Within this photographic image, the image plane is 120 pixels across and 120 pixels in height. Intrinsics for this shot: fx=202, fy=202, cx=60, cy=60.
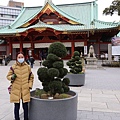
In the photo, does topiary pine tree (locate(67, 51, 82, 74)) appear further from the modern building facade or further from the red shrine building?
the modern building facade

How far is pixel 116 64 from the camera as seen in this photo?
24.4 m

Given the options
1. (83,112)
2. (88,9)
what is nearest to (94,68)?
(88,9)

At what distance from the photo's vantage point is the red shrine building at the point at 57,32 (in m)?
26.0

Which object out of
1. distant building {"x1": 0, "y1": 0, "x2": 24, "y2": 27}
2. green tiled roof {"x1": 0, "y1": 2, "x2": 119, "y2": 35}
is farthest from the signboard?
distant building {"x1": 0, "y1": 0, "x2": 24, "y2": 27}

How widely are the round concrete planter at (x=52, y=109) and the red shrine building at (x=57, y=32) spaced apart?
70.5 feet

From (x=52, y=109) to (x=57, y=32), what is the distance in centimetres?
2252

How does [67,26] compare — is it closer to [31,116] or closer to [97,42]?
[97,42]

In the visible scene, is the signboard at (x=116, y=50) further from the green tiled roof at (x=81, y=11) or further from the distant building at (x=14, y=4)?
the distant building at (x=14, y=4)

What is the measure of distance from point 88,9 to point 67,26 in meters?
6.56

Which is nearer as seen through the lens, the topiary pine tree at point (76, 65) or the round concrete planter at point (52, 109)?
the round concrete planter at point (52, 109)

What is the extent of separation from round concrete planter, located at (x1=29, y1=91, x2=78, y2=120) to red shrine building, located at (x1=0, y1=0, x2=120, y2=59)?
21481mm

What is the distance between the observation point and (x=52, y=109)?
4.11 m

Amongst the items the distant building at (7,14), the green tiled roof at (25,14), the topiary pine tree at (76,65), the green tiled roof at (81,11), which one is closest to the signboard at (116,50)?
the green tiled roof at (81,11)

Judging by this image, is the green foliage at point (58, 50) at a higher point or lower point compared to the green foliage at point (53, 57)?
higher
